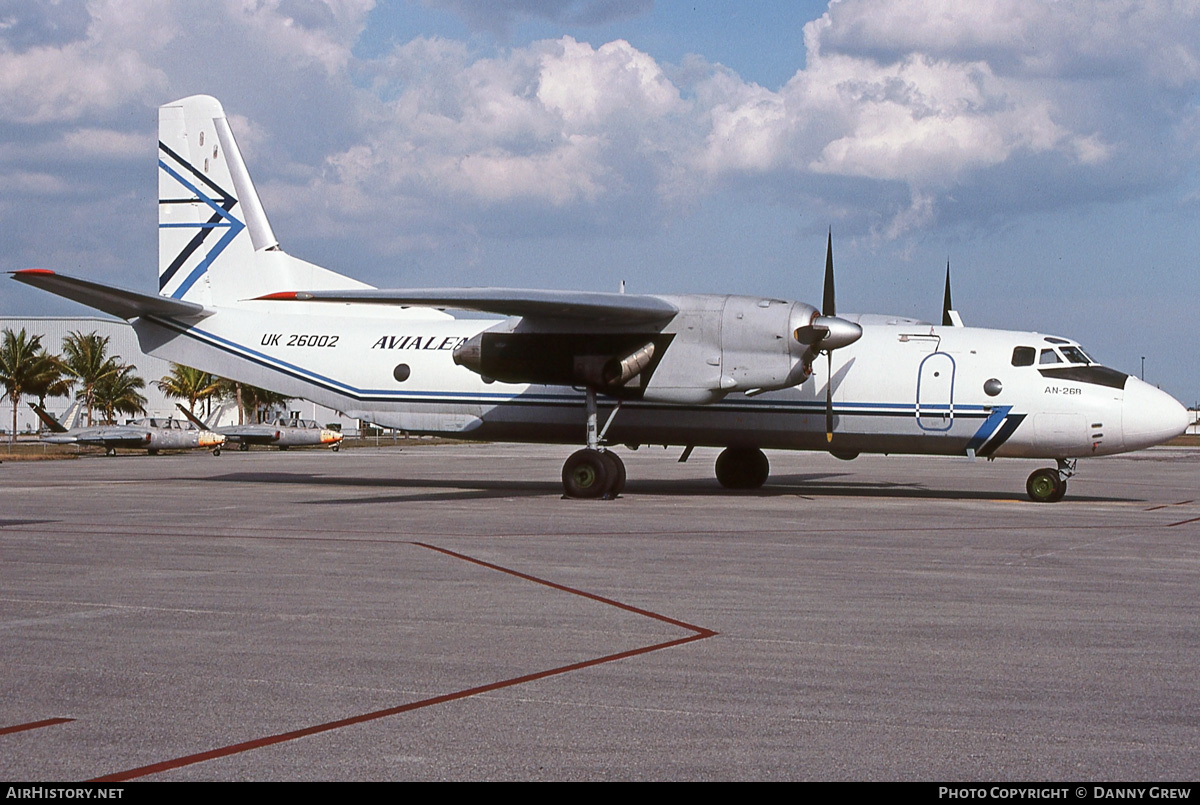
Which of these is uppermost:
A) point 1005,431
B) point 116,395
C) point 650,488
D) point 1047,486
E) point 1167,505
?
point 116,395

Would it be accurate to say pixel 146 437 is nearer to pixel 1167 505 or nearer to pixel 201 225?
pixel 201 225

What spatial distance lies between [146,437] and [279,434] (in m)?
7.00

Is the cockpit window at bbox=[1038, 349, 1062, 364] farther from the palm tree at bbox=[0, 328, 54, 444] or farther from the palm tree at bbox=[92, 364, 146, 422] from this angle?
the palm tree at bbox=[92, 364, 146, 422]

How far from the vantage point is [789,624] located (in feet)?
29.0

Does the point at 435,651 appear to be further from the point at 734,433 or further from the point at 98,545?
the point at 734,433

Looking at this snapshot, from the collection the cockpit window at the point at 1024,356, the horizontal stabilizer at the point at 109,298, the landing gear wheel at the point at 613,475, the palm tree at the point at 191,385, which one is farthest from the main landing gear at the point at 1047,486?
the palm tree at the point at 191,385

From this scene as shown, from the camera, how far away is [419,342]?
83.4ft

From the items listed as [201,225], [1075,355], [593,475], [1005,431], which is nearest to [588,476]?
[593,475]

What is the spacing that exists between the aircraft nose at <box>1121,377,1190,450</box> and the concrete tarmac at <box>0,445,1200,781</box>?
12.9 feet

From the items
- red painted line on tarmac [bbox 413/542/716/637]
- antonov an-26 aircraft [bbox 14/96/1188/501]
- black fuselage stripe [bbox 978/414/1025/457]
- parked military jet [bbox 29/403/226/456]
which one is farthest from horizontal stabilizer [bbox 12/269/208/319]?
parked military jet [bbox 29/403/226/456]

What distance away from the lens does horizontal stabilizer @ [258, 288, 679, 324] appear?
775 inches

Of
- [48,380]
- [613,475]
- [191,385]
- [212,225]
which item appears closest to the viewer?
[613,475]
